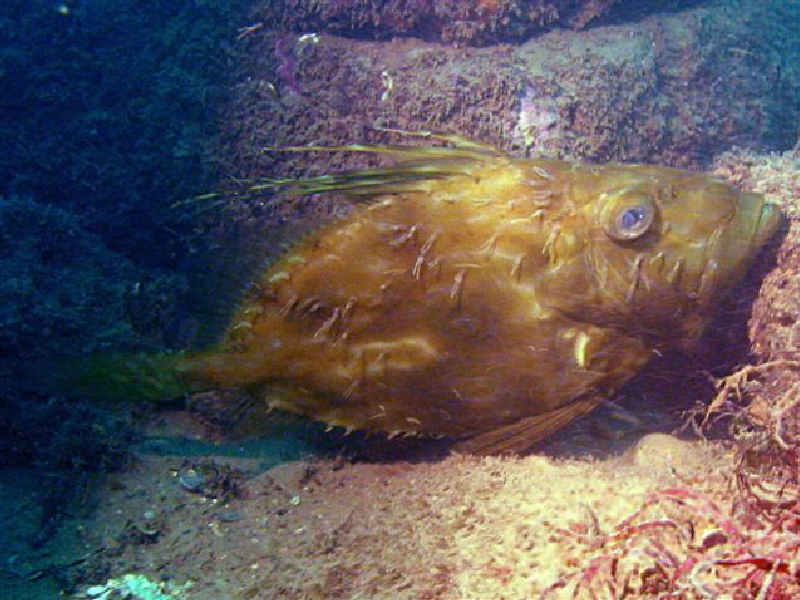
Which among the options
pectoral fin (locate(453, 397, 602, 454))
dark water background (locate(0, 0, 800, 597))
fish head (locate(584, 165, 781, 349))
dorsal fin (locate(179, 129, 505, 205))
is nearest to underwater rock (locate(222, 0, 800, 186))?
dark water background (locate(0, 0, 800, 597))

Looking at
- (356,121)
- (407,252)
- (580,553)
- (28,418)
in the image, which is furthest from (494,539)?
(356,121)

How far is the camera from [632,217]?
2613 millimetres

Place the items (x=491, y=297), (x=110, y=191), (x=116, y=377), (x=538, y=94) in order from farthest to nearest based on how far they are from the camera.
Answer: (x=110, y=191), (x=538, y=94), (x=116, y=377), (x=491, y=297)

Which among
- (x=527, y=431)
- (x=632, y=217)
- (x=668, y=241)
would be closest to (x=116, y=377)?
(x=527, y=431)

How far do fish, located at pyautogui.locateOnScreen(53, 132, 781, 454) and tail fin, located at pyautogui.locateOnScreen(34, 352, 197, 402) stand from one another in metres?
0.01

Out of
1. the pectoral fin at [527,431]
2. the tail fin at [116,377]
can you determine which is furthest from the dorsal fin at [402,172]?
the pectoral fin at [527,431]

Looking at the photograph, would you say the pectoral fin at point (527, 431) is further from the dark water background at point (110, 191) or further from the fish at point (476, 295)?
the dark water background at point (110, 191)

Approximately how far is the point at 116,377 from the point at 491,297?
218cm

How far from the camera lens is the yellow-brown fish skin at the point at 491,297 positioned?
266 centimetres

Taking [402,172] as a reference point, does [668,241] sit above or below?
below

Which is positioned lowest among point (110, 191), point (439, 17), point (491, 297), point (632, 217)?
point (491, 297)

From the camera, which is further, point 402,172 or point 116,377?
point 116,377

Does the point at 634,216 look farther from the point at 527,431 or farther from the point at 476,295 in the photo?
the point at 527,431

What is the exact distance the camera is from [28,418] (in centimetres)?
339
